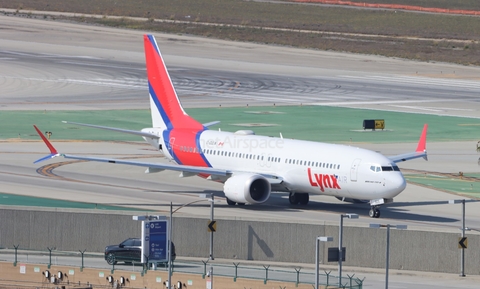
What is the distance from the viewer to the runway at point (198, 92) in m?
68.1

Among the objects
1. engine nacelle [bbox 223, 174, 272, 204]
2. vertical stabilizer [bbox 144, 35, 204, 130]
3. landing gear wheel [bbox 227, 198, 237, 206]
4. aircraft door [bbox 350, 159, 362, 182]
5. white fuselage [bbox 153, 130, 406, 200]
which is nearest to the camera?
white fuselage [bbox 153, 130, 406, 200]

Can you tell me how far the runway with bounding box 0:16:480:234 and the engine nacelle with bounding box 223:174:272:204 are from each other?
2.99 ft

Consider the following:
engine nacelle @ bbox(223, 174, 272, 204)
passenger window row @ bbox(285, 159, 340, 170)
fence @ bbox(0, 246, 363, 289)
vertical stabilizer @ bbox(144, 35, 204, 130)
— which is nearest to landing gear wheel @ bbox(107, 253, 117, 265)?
fence @ bbox(0, 246, 363, 289)

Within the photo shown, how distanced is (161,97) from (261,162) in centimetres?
1133

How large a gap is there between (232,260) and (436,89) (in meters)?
90.3

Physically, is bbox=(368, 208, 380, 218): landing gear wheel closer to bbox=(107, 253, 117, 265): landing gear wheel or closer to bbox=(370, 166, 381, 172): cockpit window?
bbox=(370, 166, 381, 172): cockpit window

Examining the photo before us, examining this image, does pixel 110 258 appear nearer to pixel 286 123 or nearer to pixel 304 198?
pixel 304 198

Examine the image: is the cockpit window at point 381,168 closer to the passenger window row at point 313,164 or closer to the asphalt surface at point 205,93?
the passenger window row at point 313,164

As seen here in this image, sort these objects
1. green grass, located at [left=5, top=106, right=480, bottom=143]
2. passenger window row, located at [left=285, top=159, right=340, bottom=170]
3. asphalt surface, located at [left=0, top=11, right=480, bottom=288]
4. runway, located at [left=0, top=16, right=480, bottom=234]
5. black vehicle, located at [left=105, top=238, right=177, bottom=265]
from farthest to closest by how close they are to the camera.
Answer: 1. green grass, located at [left=5, top=106, right=480, bottom=143]
2. runway, located at [left=0, top=16, right=480, bottom=234]
3. asphalt surface, located at [left=0, top=11, right=480, bottom=288]
4. passenger window row, located at [left=285, top=159, right=340, bottom=170]
5. black vehicle, located at [left=105, top=238, right=177, bottom=265]

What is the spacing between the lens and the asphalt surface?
220 feet

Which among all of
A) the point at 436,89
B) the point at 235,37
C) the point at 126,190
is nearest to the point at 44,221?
the point at 126,190

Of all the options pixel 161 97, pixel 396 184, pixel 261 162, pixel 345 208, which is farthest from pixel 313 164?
pixel 161 97

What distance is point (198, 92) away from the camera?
440 feet

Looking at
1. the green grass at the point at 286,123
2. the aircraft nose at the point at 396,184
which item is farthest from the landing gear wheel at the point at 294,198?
the green grass at the point at 286,123
